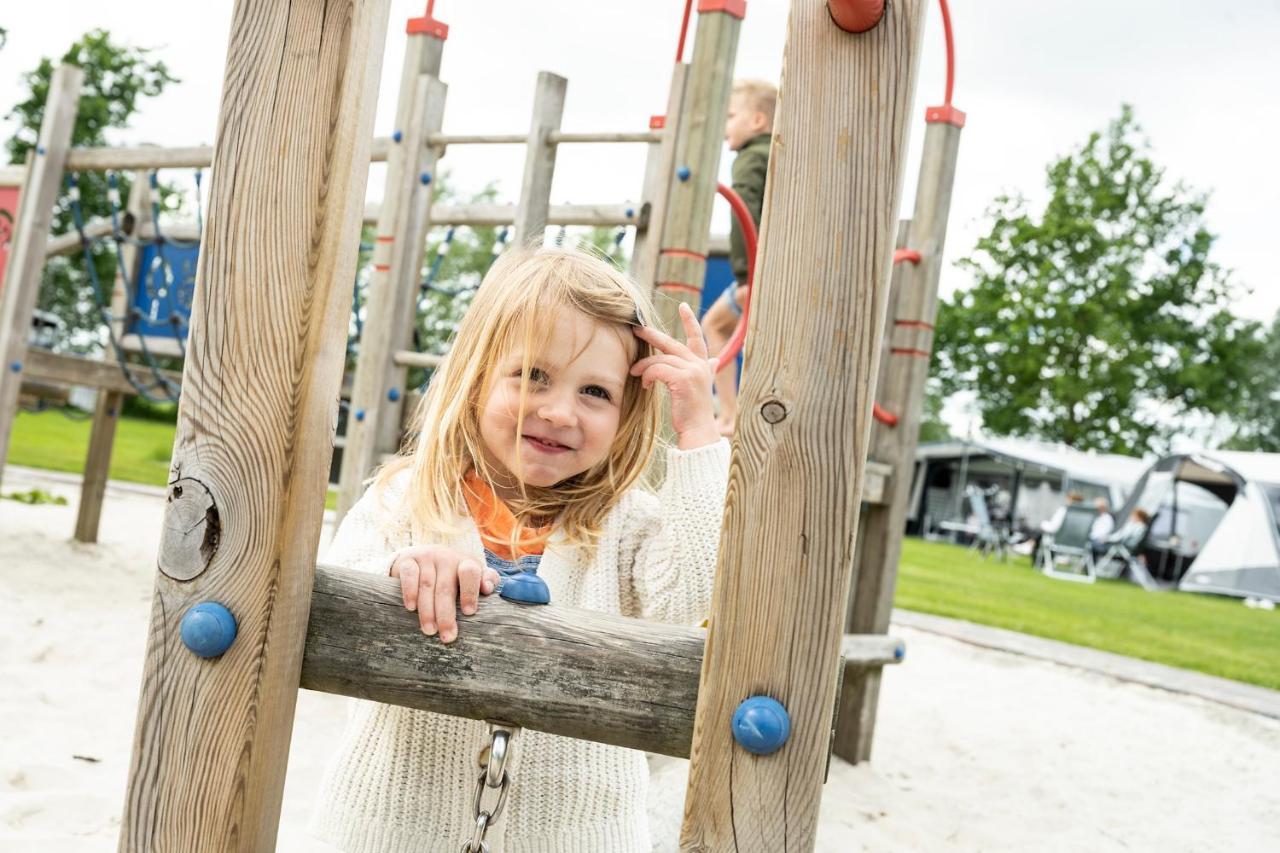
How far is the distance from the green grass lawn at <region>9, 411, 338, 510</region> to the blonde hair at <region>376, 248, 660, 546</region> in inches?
188

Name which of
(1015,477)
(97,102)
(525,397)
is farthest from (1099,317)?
(525,397)

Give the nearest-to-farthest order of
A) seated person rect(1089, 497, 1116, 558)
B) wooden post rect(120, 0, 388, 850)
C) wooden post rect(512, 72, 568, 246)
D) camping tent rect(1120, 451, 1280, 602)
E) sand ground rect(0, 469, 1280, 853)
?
wooden post rect(120, 0, 388, 850)
sand ground rect(0, 469, 1280, 853)
wooden post rect(512, 72, 568, 246)
camping tent rect(1120, 451, 1280, 602)
seated person rect(1089, 497, 1116, 558)

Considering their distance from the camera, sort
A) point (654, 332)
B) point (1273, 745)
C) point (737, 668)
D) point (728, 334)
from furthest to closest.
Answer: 1. point (1273, 745)
2. point (728, 334)
3. point (654, 332)
4. point (737, 668)

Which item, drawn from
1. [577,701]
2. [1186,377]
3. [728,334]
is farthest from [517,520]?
[1186,377]

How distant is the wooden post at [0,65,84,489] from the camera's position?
5664mm

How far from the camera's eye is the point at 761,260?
113 cm

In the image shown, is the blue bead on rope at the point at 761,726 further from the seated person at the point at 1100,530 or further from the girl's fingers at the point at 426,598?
the seated person at the point at 1100,530

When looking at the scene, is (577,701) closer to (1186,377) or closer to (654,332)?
(654,332)

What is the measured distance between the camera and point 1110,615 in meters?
10.7

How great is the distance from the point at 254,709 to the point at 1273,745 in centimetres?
554

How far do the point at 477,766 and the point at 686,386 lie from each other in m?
0.67

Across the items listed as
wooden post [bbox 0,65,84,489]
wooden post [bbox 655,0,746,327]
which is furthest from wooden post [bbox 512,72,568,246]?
wooden post [bbox 0,65,84,489]

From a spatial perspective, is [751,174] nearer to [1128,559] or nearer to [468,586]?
[468,586]

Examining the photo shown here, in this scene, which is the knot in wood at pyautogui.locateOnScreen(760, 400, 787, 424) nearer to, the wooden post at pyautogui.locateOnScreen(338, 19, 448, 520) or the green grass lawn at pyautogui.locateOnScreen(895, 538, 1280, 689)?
the wooden post at pyautogui.locateOnScreen(338, 19, 448, 520)
